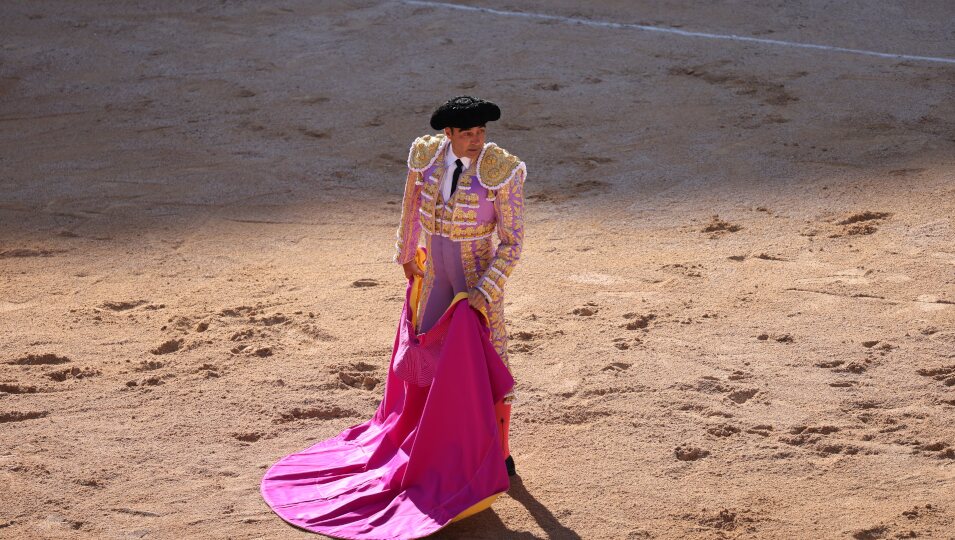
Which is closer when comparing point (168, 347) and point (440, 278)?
point (440, 278)

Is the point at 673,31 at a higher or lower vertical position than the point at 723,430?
higher

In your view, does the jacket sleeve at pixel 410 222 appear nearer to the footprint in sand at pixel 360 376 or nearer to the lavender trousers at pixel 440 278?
the lavender trousers at pixel 440 278

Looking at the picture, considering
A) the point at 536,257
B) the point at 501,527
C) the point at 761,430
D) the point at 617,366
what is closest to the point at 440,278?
the point at 501,527

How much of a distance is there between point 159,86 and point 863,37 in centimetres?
623

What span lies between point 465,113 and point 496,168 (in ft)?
0.88

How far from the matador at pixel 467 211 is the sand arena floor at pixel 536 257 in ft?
2.58

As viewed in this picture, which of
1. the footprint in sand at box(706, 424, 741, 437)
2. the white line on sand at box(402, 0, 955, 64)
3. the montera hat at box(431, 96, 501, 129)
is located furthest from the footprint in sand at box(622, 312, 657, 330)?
the white line on sand at box(402, 0, 955, 64)

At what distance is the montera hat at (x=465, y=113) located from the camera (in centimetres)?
397

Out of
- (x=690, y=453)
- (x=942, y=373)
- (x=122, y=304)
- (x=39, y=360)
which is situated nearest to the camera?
(x=690, y=453)

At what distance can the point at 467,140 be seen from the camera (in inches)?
161

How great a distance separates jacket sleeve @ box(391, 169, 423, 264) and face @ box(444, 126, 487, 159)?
27 centimetres

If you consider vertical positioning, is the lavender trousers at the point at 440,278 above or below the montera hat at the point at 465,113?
below

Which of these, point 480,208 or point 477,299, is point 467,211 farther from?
point 477,299

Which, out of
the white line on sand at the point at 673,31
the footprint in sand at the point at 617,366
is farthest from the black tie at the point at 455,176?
the white line on sand at the point at 673,31
